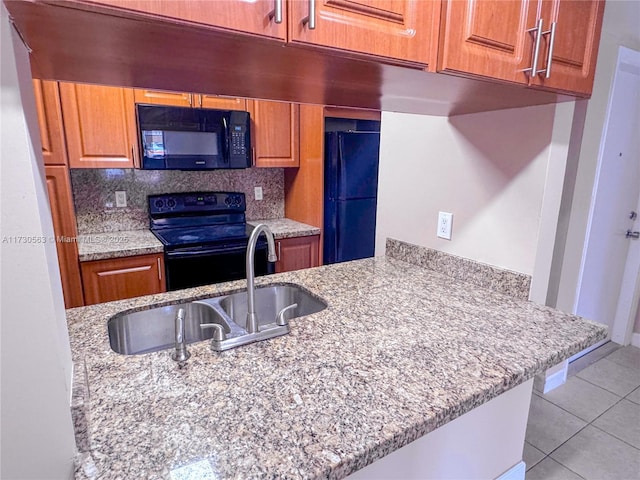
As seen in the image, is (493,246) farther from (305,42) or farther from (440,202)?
(305,42)

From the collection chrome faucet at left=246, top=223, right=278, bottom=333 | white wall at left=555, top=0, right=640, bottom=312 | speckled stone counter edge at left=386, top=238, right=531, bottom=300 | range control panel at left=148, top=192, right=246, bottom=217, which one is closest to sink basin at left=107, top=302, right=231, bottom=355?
chrome faucet at left=246, top=223, right=278, bottom=333

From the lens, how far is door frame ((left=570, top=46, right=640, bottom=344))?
2219 mm

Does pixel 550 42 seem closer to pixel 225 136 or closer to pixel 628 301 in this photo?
pixel 225 136

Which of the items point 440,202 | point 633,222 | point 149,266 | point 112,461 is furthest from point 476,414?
point 633,222

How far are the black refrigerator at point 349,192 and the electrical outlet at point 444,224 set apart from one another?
1359mm

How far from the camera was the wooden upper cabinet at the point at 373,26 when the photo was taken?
0.68 metres

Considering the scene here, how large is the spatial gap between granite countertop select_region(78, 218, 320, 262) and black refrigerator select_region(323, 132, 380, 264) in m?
0.19

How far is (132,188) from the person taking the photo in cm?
273

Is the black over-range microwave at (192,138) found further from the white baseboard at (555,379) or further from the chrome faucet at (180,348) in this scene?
the white baseboard at (555,379)

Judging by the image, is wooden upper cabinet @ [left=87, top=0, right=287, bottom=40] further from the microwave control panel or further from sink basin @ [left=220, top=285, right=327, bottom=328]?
the microwave control panel

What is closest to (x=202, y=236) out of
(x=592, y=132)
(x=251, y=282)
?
(x=251, y=282)

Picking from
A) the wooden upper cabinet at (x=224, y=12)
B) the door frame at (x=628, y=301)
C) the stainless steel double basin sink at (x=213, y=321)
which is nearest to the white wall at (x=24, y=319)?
the wooden upper cabinet at (x=224, y=12)

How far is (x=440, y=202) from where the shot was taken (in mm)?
1659

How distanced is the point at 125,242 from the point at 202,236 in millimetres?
478
